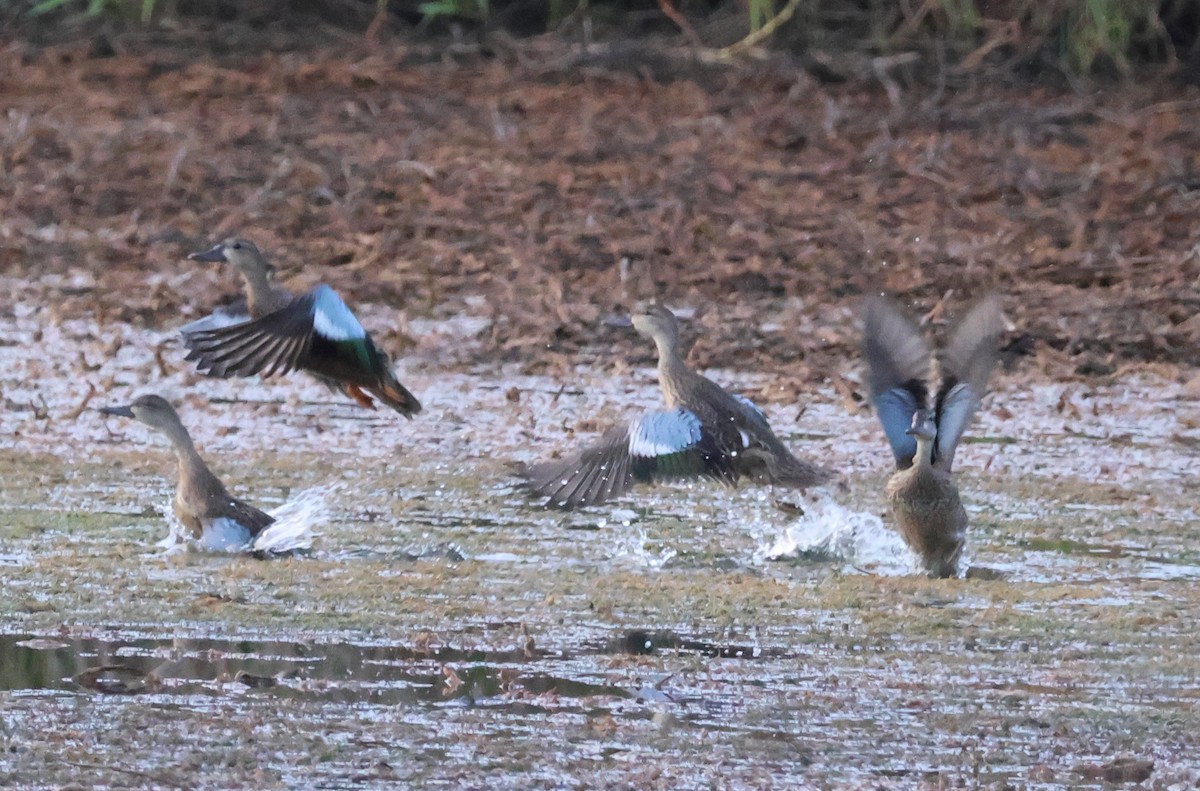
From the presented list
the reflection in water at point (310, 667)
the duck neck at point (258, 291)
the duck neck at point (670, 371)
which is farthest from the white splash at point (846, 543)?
the duck neck at point (258, 291)

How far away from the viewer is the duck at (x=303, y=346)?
764cm

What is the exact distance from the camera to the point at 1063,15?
15.6 m

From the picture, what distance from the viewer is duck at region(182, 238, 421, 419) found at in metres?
7.64

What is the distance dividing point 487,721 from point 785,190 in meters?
7.78

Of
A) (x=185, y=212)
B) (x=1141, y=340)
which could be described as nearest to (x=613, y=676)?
(x=1141, y=340)

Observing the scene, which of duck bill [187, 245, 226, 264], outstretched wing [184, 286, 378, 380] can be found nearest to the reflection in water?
outstretched wing [184, 286, 378, 380]

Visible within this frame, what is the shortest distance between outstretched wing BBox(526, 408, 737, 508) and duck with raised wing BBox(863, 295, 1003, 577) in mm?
586

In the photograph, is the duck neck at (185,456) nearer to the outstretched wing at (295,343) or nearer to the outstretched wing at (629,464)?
the outstretched wing at (295,343)

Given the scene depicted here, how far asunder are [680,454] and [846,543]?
65 centimetres

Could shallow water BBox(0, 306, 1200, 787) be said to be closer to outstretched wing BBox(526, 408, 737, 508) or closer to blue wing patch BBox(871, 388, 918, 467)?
outstretched wing BBox(526, 408, 737, 508)

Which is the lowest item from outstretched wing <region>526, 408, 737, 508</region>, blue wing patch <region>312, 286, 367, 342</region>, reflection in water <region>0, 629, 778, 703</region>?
reflection in water <region>0, 629, 778, 703</region>

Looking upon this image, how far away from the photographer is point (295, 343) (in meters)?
7.80

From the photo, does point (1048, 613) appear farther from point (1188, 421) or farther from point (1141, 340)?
point (1141, 340)

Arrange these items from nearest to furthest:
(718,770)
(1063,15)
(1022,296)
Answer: (718,770) < (1022,296) < (1063,15)
